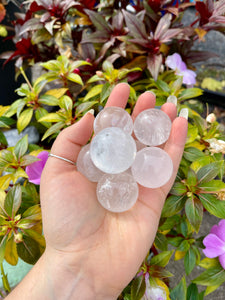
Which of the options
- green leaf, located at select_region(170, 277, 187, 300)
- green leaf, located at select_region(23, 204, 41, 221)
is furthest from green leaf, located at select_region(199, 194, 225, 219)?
green leaf, located at select_region(23, 204, 41, 221)

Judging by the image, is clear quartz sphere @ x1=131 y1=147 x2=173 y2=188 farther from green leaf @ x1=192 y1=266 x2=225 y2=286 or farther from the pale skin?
green leaf @ x1=192 y1=266 x2=225 y2=286

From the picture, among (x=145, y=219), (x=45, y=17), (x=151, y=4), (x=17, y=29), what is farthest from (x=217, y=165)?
(x=17, y=29)

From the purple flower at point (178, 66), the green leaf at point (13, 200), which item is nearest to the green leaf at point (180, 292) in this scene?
the green leaf at point (13, 200)

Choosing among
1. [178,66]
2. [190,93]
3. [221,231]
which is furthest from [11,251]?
[178,66]

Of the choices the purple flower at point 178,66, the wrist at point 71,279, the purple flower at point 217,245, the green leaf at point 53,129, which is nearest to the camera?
the wrist at point 71,279

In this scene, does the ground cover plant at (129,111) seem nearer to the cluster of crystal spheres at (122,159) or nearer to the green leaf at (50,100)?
the green leaf at (50,100)

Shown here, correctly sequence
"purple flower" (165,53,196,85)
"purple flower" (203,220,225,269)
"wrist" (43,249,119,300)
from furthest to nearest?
1. "purple flower" (165,53,196,85)
2. "purple flower" (203,220,225,269)
3. "wrist" (43,249,119,300)
